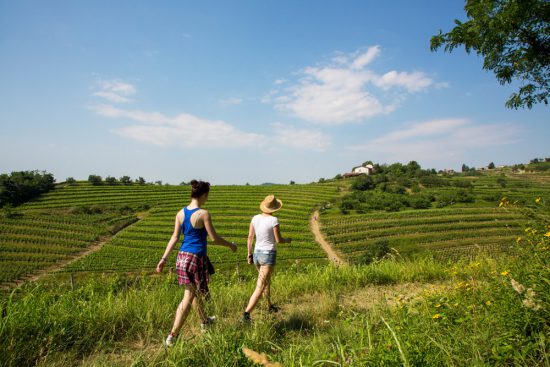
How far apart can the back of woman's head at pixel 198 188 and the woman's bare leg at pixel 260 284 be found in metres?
1.24

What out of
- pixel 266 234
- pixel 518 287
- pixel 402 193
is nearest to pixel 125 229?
pixel 266 234

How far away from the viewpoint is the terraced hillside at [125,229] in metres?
35.7

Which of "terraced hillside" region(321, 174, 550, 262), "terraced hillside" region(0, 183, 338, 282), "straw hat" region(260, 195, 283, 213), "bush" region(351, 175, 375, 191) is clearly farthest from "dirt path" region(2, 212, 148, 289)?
"bush" region(351, 175, 375, 191)

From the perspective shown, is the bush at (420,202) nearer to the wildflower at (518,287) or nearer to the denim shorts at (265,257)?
the denim shorts at (265,257)

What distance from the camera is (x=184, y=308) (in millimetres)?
2814

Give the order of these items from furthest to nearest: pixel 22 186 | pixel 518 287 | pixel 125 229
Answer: pixel 22 186
pixel 125 229
pixel 518 287

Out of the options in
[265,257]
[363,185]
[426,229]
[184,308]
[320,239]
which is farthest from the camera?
[363,185]

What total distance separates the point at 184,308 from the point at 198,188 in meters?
1.28

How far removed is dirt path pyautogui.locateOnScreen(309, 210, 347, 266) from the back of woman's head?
3425cm

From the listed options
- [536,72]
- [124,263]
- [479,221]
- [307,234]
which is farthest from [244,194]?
[536,72]

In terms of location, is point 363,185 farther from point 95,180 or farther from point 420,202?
point 95,180

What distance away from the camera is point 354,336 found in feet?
7.71

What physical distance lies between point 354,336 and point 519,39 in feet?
23.9

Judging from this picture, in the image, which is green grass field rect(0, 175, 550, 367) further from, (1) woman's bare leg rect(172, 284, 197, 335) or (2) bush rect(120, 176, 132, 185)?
(2) bush rect(120, 176, 132, 185)
